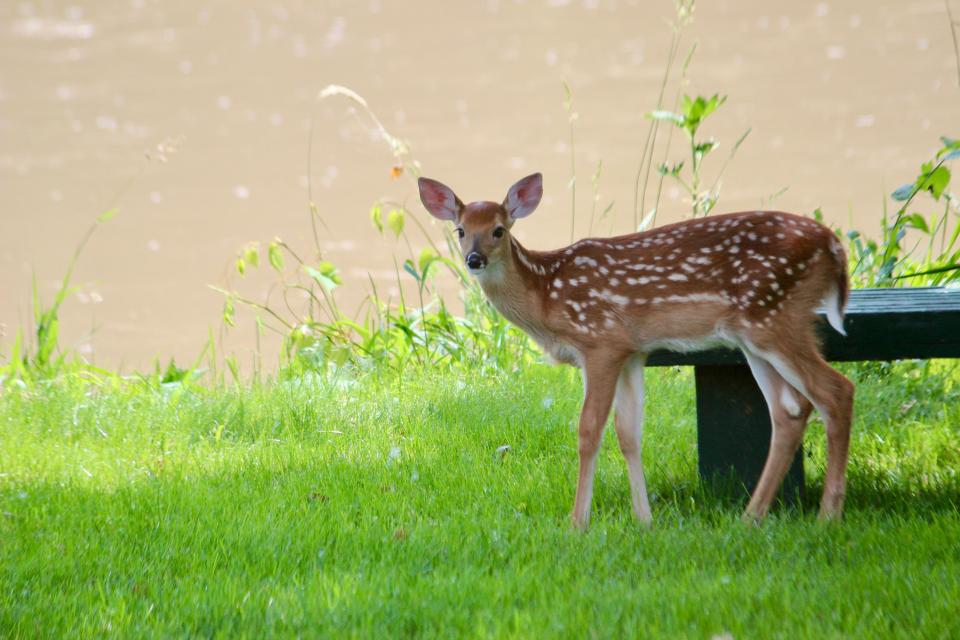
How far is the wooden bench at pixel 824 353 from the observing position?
490 cm

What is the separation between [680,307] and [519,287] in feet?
2.21

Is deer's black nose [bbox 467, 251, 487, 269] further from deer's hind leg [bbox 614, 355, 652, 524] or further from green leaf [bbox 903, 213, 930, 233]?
green leaf [bbox 903, 213, 930, 233]

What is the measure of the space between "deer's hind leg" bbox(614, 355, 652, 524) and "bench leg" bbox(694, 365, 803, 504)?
342 millimetres

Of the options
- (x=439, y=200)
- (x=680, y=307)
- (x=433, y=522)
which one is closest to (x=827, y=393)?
(x=680, y=307)

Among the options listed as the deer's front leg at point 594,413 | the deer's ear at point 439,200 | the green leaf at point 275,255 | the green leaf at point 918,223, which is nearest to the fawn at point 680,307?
the deer's front leg at point 594,413

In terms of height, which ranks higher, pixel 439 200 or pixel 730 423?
pixel 439 200

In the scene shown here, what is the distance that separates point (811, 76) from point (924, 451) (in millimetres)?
9026

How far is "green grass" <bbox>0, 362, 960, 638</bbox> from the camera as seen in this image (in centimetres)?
416

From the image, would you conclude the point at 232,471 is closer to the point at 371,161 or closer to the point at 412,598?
the point at 412,598

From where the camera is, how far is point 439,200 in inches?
221

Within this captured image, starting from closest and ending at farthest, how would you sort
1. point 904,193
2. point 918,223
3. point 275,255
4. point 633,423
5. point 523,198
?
1. point 633,423
2. point 523,198
3. point 904,193
4. point 918,223
5. point 275,255

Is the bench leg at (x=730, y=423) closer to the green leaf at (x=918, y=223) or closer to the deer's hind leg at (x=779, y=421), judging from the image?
the deer's hind leg at (x=779, y=421)

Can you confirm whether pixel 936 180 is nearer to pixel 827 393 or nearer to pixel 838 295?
pixel 838 295

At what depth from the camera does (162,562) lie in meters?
4.79
